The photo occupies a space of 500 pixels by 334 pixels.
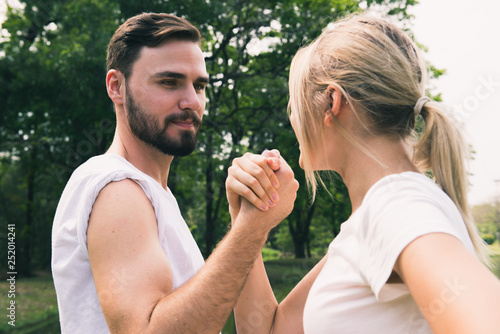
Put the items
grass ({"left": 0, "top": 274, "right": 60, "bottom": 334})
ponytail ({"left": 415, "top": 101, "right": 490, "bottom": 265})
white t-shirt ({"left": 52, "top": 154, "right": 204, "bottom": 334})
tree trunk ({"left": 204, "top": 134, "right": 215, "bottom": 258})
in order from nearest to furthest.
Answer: ponytail ({"left": 415, "top": 101, "right": 490, "bottom": 265})
white t-shirt ({"left": 52, "top": 154, "right": 204, "bottom": 334})
grass ({"left": 0, "top": 274, "right": 60, "bottom": 334})
tree trunk ({"left": 204, "top": 134, "right": 215, "bottom": 258})

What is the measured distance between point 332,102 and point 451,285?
91cm

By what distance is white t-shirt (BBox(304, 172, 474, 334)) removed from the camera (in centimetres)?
124

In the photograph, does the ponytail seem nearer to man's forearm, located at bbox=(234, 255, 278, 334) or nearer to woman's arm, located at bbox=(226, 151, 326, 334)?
woman's arm, located at bbox=(226, 151, 326, 334)

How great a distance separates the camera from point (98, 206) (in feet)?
5.67

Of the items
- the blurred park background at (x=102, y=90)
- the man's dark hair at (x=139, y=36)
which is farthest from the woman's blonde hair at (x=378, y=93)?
the blurred park background at (x=102, y=90)

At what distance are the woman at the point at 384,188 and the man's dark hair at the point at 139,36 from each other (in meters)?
0.83

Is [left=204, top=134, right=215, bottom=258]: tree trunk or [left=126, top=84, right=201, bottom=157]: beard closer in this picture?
[left=126, top=84, right=201, bottom=157]: beard

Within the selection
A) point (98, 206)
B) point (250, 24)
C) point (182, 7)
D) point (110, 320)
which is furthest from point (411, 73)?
point (250, 24)

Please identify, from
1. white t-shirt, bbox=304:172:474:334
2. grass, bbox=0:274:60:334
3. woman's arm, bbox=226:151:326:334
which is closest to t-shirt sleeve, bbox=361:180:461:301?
white t-shirt, bbox=304:172:474:334

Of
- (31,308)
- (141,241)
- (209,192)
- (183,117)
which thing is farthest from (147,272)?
(209,192)

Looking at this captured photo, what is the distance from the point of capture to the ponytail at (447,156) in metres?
1.51

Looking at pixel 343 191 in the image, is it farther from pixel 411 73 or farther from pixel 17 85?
pixel 411 73

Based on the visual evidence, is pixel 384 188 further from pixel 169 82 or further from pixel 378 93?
pixel 169 82

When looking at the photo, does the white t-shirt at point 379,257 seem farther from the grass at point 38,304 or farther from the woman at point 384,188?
the grass at point 38,304
